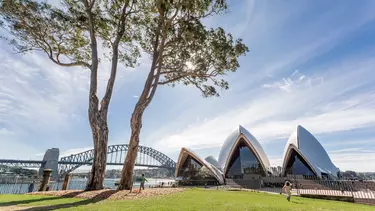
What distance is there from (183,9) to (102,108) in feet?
27.9

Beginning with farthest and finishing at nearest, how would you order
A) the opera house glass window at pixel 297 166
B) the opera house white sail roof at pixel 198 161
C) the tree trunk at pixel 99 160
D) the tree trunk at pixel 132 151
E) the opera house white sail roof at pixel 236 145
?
the opera house white sail roof at pixel 236 145 → the opera house white sail roof at pixel 198 161 → the opera house glass window at pixel 297 166 → the tree trunk at pixel 132 151 → the tree trunk at pixel 99 160

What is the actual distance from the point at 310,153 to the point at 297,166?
279 cm

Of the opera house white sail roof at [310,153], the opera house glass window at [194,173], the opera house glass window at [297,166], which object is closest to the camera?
the opera house white sail roof at [310,153]

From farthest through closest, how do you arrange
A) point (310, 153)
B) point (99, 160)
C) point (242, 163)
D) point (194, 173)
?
point (242, 163) < point (194, 173) < point (310, 153) < point (99, 160)

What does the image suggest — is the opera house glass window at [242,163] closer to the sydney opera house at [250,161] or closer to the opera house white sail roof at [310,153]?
the sydney opera house at [250,161]

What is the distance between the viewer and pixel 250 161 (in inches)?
1264

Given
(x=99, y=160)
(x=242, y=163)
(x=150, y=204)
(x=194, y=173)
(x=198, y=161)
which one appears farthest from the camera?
(x=242, y=163)

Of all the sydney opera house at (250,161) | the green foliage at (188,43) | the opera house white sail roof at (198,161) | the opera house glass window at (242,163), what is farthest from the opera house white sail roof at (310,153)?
the green foliage at (188,43)

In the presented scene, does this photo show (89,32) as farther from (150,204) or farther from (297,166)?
(297,166)

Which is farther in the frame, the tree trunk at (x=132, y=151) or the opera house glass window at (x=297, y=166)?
the opera house glass window at (x=297, y=166)

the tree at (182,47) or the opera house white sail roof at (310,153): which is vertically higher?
the tree at (182,47)

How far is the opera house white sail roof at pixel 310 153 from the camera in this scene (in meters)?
27.7

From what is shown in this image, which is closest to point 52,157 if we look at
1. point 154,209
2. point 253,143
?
point 253,143

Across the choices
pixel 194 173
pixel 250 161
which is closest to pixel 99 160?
pixel 194 173
